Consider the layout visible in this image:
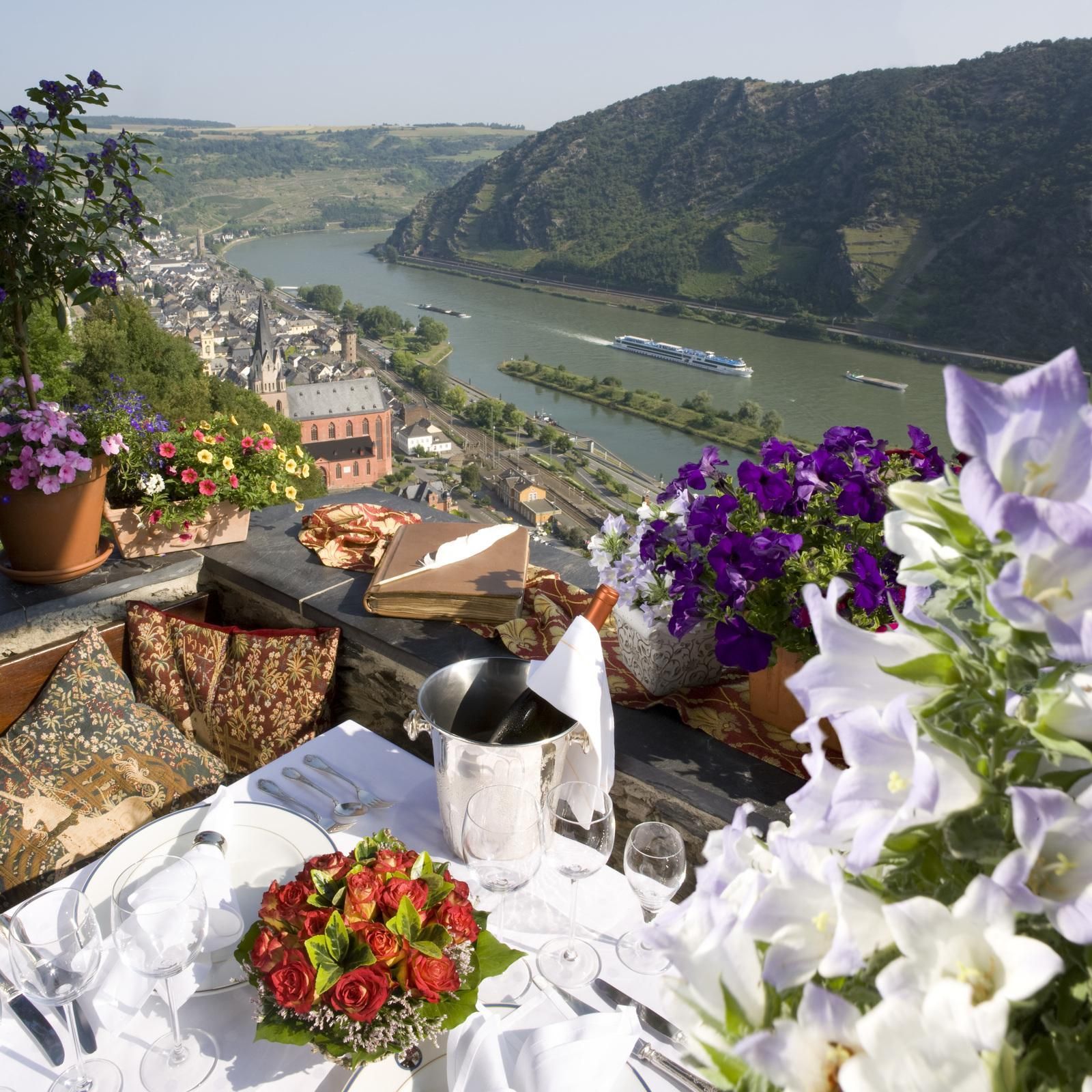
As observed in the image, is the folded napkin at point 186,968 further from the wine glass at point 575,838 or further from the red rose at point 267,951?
the wine glass at point 575,838

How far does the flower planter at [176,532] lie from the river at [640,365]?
1377 cm

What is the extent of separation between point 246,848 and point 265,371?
4831 cm

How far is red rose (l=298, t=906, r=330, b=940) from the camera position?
1.06 m

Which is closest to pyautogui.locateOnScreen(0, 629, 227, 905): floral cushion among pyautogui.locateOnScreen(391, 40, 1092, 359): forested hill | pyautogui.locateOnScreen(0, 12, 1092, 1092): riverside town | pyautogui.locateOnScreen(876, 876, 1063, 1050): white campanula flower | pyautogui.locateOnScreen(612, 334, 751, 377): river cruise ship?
pyautogui.locateOnScreen(0, 12, 1092, 1092): riverside town

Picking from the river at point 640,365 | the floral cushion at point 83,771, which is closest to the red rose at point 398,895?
the floral cushion at point 83,771

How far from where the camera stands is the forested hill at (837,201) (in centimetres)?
3356

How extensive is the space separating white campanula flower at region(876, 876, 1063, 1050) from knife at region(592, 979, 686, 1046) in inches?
30.3

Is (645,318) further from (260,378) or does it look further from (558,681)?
(558,681)

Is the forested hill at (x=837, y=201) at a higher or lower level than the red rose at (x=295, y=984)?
higher

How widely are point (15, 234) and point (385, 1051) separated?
91.1 inches

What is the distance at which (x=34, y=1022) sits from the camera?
114 cm

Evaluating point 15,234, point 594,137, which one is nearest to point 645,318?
point 594,137

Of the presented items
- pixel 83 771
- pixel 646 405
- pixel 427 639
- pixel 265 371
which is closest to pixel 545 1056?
pixel 427 639

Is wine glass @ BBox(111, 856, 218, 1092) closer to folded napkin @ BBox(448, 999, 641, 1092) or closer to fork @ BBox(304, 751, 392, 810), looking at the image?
folded napkin @ BBox(448, 999, 641, 1092)
